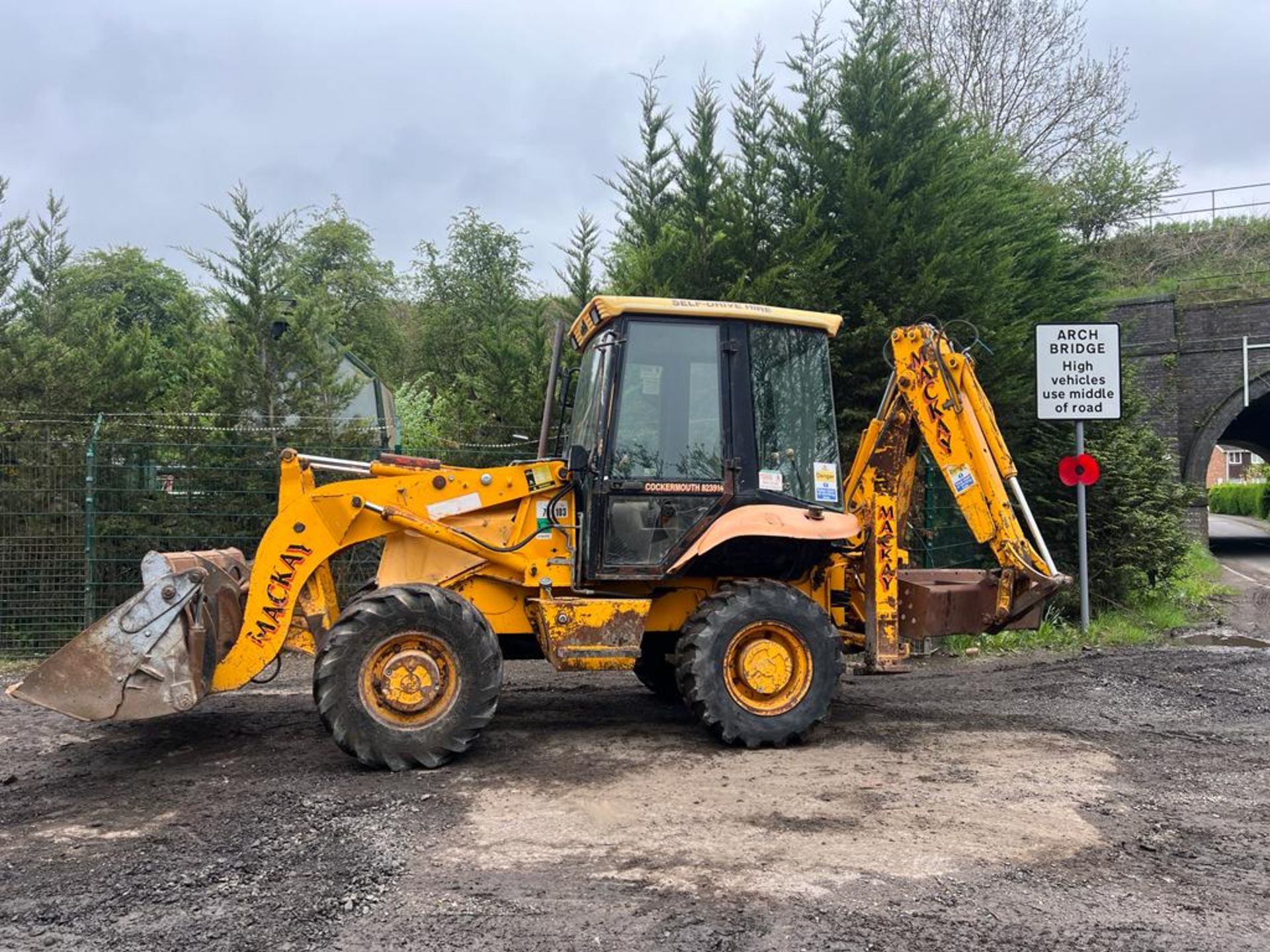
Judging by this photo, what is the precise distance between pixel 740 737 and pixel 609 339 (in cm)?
242

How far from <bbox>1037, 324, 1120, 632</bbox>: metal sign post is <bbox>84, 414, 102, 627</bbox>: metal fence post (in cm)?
891

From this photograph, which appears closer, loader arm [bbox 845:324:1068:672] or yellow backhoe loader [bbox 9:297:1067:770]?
yellow backhoe loader [bbox 9:297:1067:770]

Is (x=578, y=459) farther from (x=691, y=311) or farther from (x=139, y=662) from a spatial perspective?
(x=139, y=662)

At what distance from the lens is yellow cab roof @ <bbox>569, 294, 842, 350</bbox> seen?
589cm

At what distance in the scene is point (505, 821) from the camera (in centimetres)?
446

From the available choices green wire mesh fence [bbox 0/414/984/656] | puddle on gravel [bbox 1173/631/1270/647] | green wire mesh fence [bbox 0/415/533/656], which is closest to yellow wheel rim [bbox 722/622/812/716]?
green wire mesh fence [bbox 0/414/984/656]

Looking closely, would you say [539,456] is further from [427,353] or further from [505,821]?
[427,353]

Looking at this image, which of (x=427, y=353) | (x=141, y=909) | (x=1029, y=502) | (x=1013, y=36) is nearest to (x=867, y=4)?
(x=1029, y=502)

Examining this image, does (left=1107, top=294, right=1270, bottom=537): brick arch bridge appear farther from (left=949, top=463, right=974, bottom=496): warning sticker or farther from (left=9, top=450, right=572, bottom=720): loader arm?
(left=9, top=450, right=572, bottom=720): loader arm

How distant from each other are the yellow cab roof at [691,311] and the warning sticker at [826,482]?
0.86 m

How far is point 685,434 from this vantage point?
5957 millimetres

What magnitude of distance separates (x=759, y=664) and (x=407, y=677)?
6.43 feet

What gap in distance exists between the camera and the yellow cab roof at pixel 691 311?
→ 589 cm

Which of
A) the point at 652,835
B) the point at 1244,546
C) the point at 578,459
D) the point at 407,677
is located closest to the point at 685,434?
the point at 578,459
